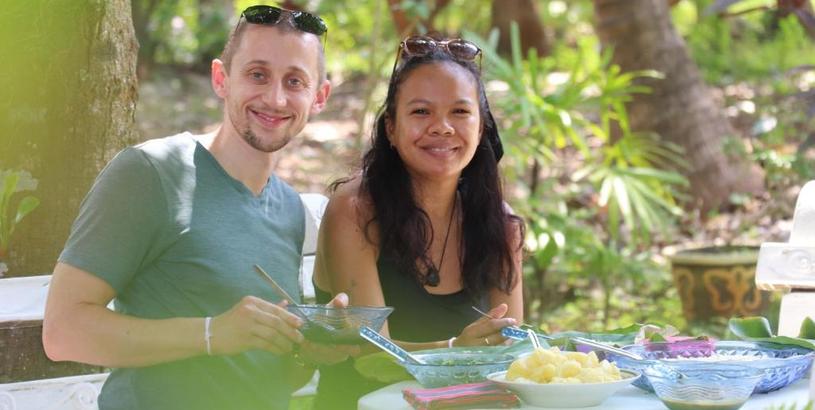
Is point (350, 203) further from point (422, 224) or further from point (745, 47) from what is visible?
point (745, 47)

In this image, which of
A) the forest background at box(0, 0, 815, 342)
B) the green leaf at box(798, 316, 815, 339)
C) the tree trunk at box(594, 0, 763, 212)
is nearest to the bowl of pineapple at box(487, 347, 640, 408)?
the green leaf at box(798, 316, 815, 339)

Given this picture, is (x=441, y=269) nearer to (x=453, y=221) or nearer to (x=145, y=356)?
(x=453, y=221)

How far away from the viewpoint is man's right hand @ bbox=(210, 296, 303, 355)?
2.24 metres

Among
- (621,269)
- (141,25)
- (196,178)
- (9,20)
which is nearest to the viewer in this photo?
(196,178)

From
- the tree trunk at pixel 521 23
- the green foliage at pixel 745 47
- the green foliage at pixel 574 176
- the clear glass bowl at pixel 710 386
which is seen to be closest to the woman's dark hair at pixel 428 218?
the clear glass bowl at pixel 710 386

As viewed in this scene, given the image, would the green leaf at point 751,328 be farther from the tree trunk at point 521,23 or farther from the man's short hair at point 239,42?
the tree trunk at point 521,23

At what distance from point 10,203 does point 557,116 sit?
3321 mm

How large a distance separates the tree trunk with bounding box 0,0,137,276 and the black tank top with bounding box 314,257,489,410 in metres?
0.92

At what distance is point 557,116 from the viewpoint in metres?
6.03

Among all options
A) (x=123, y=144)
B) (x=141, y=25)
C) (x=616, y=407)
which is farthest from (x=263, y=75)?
(x=141, y=25)

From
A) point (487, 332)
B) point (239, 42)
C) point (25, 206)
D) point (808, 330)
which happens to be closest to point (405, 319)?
point (487, 332)

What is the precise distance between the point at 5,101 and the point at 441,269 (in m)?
1.29

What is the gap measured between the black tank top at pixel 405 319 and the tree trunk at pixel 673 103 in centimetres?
535

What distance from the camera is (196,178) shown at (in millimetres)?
2570
